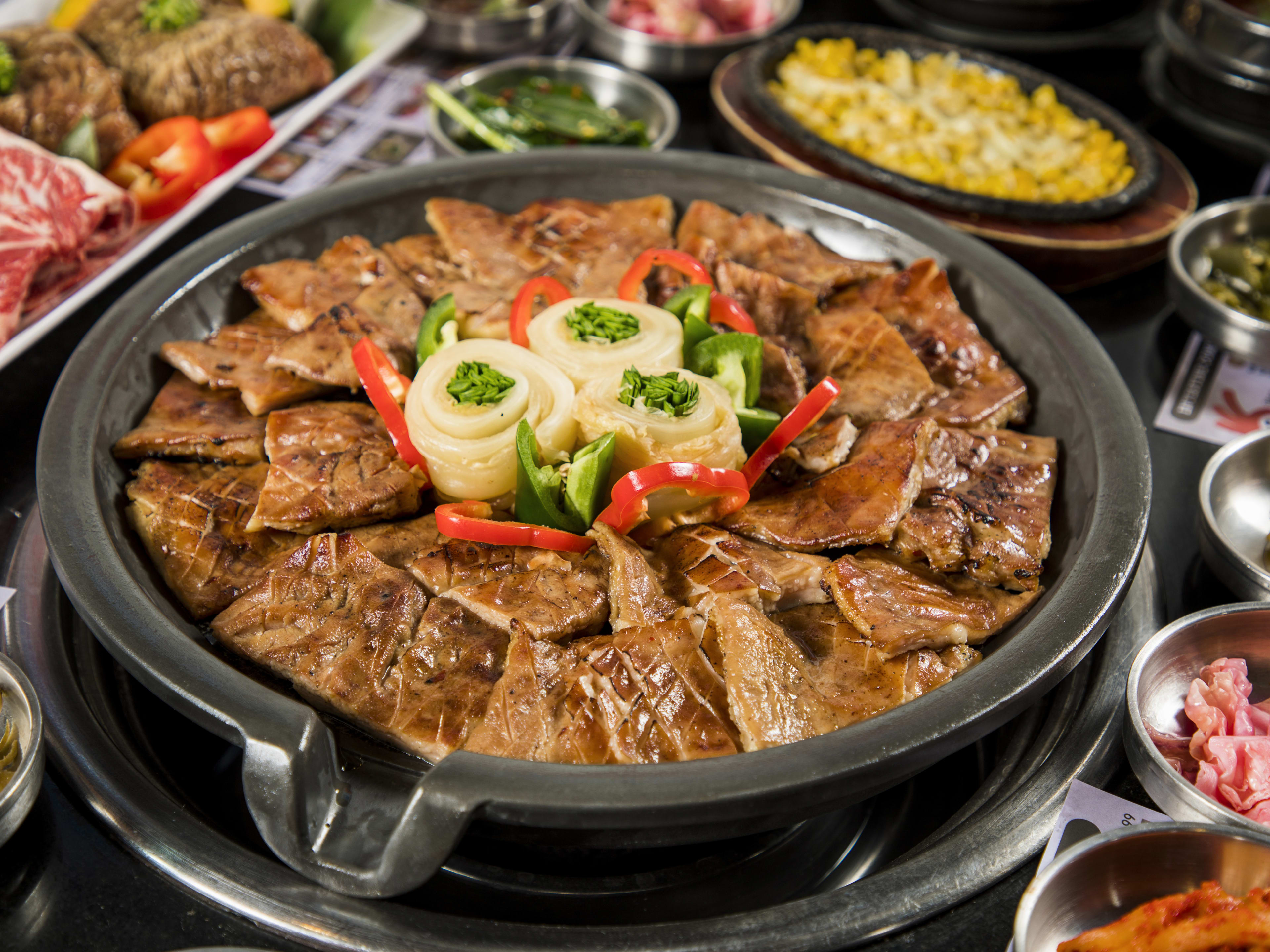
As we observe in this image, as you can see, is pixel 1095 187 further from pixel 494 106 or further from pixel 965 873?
pixel 965 873

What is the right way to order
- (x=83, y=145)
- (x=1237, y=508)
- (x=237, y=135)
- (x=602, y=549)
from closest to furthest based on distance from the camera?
(x=602, y=549) → (x=1237, y=508) → (x=83, y=145) → (x=237, y=135)

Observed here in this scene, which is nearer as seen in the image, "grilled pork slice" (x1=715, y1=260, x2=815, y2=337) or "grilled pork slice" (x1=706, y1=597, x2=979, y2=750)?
"grilled pork slice" (x1=706, y1=597, x2=979, y2=750)

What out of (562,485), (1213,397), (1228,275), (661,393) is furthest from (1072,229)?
(562,485)

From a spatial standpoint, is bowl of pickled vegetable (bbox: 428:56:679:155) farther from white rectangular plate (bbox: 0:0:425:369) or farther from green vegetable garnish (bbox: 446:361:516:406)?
green vegetable garnish (bbox: 446:361:516:406)

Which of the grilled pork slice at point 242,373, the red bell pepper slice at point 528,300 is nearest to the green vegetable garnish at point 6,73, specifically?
the grilled pork slice at point 242,373

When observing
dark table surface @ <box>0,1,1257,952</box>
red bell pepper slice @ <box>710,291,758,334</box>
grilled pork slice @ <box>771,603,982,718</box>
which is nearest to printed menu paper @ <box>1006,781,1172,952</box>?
dark table surface @ <box>0,1,1257,952</box>

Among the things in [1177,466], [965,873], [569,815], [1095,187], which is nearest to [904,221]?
[1177,466]

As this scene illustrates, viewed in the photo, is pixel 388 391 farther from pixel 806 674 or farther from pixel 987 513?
pixel 987 513
